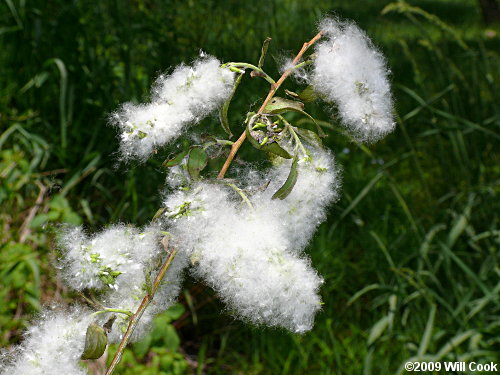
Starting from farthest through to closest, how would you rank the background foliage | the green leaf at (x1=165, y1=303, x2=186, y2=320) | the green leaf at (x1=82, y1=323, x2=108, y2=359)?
the background foliage, the green leaf at (x1=165, y1=303, x2=186, y2=320), the green leaf at (x1=82, y1=323, x2=108, y2=359)

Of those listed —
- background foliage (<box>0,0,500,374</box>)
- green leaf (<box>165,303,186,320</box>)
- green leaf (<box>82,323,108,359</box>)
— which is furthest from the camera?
background foliage (<box>0,0,500,374</box>)

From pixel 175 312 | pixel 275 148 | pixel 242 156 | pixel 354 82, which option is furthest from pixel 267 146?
pixel 242 156

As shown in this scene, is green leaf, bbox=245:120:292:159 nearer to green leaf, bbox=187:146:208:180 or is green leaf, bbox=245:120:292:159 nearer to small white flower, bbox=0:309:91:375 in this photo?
green leaf, bbox=187:146:208:180

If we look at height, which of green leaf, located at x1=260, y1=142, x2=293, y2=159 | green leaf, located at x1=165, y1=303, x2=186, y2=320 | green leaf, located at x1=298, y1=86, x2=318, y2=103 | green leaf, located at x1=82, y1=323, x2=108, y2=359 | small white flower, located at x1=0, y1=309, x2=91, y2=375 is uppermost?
green leaf, located at x1=298, y1=86, x2=318, y2=103

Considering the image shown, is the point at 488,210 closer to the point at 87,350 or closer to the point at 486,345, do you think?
the point at 486,345

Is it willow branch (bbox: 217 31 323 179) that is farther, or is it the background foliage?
the background foliage

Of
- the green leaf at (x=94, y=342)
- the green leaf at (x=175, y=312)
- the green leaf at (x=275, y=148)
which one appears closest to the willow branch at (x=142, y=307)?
the green leaf at (x=94, y=342)

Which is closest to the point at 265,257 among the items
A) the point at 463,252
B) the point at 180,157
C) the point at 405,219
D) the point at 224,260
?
the point at 224,260

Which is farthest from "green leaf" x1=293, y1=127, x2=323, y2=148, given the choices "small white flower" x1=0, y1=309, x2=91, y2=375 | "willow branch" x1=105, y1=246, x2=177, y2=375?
"small white flower" x1=0, y1=309, x2=91, y2=375
